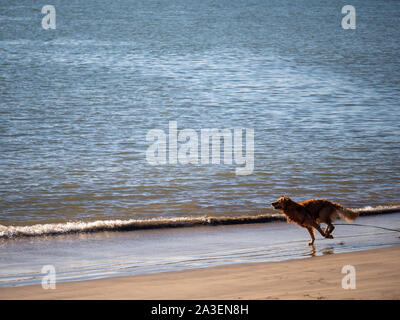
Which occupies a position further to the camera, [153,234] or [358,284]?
[153,234]

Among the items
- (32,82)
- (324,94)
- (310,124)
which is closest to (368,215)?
(310,124)

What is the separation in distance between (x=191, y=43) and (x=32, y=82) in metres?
17.7

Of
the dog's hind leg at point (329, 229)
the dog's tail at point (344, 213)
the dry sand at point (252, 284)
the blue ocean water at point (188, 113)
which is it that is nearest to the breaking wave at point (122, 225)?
the blue ocean water at point (188, 113)

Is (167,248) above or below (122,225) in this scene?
below

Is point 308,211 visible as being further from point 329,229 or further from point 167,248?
Answer: point 167,248

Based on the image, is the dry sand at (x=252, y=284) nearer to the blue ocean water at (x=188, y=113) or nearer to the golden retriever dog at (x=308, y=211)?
the golden retriever dog at (x=308, y=211)

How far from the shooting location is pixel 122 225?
34.7 ft

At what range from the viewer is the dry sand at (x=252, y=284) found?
659 cm

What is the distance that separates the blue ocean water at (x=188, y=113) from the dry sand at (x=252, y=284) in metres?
4.15

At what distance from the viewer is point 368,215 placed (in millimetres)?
11414

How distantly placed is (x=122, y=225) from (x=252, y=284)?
4079 millimetres

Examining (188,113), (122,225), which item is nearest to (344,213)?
(122,225)
